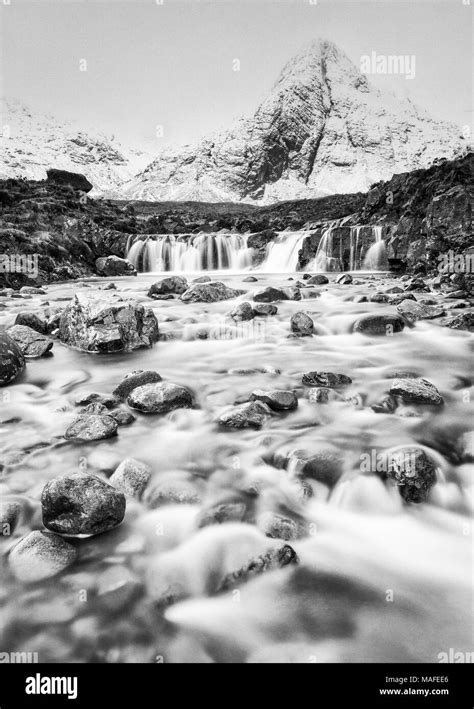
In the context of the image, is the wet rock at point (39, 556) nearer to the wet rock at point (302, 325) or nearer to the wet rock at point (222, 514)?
the wet rock at point (222, 514)

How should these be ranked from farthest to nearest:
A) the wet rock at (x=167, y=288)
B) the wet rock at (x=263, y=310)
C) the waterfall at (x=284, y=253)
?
1. the waterfall at (x=284, y=253)
2. the wet rock at (x=167, y=288)
3. the wet rock at (x=263, y=310)

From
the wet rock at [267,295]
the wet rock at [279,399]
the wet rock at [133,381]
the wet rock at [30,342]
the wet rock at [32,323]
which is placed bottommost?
the wet rock at [279,399]

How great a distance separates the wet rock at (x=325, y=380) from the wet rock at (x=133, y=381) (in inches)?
72.7

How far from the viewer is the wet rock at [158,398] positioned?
15.2 ft

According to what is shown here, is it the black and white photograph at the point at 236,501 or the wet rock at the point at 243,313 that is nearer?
the black and white photograph at the point at 236,501

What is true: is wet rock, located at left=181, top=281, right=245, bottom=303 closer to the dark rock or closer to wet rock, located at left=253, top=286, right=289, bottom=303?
wet rock, located at left=253, top=286, right=289, bottom=303

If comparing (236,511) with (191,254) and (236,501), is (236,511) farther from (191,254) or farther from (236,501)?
(191,254)

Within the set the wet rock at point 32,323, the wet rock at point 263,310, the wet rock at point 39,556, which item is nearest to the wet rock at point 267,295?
the wet rock at point 263,310

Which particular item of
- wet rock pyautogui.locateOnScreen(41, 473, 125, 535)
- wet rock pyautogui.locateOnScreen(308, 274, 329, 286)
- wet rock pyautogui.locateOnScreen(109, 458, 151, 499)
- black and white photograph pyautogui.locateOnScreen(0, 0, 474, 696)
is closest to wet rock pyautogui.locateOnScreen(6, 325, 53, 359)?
black and white photograph pyautogui.locateOnScreen(0, 0, 474, 696)

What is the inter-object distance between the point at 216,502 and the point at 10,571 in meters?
1.35

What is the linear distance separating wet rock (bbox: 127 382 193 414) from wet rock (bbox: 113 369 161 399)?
5.6 inches

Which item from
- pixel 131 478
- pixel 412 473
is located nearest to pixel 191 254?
pixel 131 478

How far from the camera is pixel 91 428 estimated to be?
4.00 meters

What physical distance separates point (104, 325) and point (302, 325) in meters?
3.61
